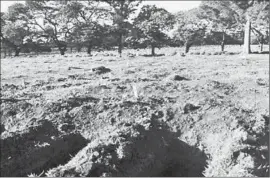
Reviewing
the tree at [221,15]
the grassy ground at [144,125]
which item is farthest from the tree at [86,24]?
the grassy ground at [144,125]

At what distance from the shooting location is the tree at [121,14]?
25.6 meters

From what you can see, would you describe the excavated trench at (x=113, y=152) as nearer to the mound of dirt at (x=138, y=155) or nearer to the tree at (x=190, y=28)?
the mound of dirt at (x=138, y=155)

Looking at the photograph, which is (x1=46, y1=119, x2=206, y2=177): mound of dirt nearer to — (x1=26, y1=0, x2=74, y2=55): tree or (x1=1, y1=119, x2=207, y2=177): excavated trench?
(x1=1, y1=119, x2=207, y2=177): excavated trench

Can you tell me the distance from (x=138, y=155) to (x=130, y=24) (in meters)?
20.9

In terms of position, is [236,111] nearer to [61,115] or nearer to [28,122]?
[61,115]

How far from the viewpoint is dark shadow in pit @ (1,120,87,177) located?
219 inches

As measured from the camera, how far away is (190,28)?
23625 mm

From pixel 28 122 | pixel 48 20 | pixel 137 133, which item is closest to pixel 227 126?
pixel 137 133

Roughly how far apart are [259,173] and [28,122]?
4267mm

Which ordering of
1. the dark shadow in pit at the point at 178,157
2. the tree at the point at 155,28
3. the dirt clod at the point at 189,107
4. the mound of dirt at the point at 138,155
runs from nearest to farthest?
the mound of dirt at the point at 138,155, the dark shadow in pit at the point at 178,157, the dirt clod at the point at 189,107, the tree at the point at 155,28

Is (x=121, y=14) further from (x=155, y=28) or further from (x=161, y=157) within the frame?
(x=161, y=157)

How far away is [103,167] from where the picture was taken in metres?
4.98

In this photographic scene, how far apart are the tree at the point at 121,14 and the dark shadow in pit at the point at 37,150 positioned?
19.9 metres

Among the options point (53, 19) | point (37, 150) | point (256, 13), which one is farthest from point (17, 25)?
point (37, 150)
